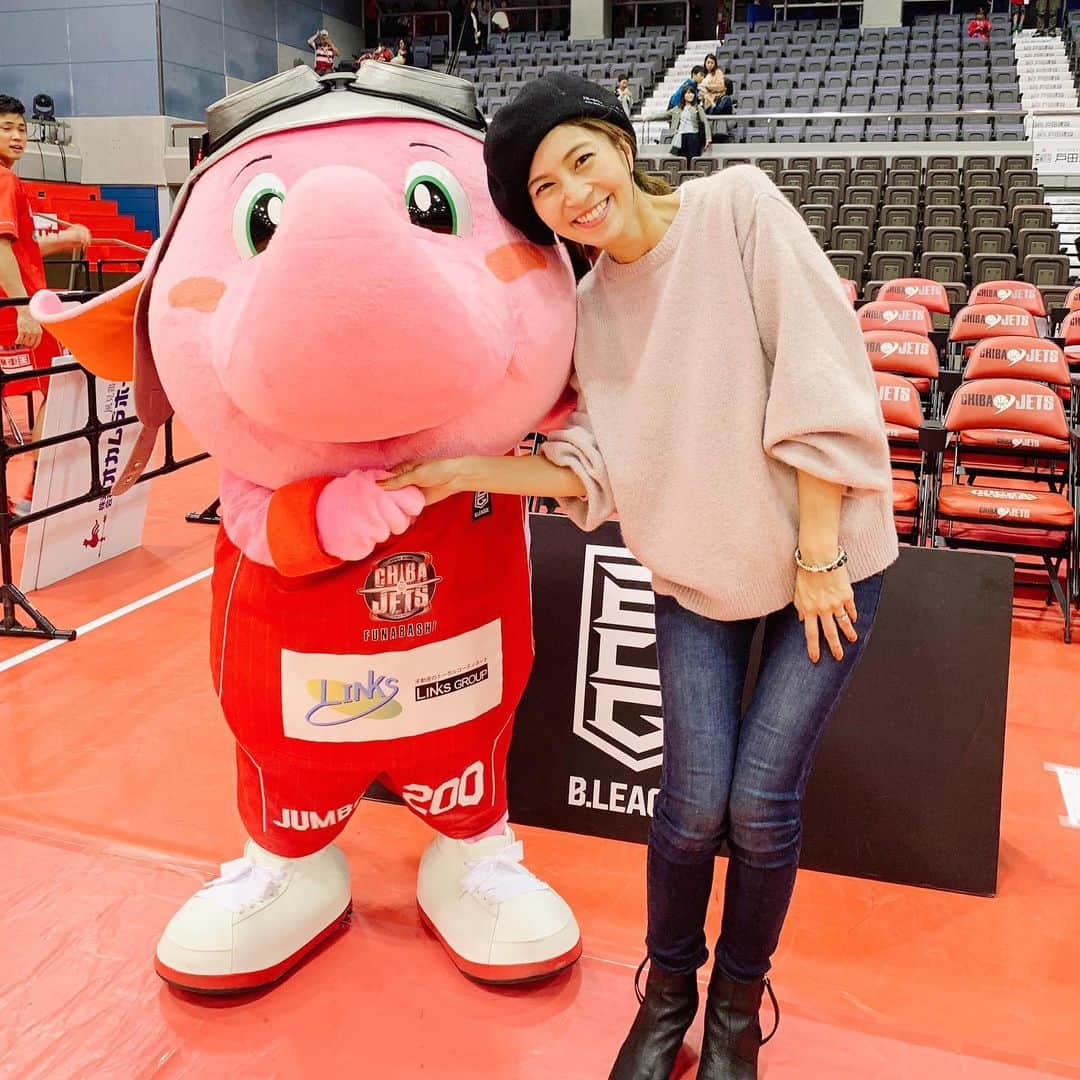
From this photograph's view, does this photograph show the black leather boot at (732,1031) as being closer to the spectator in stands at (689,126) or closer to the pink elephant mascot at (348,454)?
the pink elephant mascot at (348,454)

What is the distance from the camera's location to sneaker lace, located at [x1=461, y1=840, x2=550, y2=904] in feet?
6.49

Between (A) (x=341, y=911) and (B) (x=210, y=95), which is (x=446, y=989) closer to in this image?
(A) (x=341, y=911)

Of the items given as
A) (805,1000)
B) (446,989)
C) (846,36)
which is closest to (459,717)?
(446,989)

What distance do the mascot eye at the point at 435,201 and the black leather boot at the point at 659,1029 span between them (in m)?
1.19

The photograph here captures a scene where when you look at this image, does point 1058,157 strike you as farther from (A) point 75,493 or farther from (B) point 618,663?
(B) point 618,663

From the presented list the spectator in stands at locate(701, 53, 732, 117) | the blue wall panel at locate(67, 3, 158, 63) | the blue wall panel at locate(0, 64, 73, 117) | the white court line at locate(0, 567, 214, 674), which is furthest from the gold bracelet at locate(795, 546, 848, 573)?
the blue wall panel at locate(0, 64, 73, 117)

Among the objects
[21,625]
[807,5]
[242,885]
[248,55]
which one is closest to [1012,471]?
[242,885]

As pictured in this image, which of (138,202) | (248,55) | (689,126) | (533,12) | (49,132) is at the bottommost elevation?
(138,202)

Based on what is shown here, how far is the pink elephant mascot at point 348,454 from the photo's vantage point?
134cm

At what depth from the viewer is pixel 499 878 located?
2.00m

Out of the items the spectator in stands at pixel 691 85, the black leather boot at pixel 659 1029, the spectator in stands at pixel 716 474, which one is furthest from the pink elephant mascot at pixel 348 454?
the spectator in stands at pixel 691 85

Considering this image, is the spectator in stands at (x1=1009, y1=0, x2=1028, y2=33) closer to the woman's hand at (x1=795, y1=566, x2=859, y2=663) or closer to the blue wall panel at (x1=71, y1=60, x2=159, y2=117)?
the blue wall panel at (x1=71, y1=60, x2=159, y2=117)

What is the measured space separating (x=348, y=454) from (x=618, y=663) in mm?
1040

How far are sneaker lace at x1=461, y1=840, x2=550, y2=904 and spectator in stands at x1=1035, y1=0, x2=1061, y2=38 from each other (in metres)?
18.2
